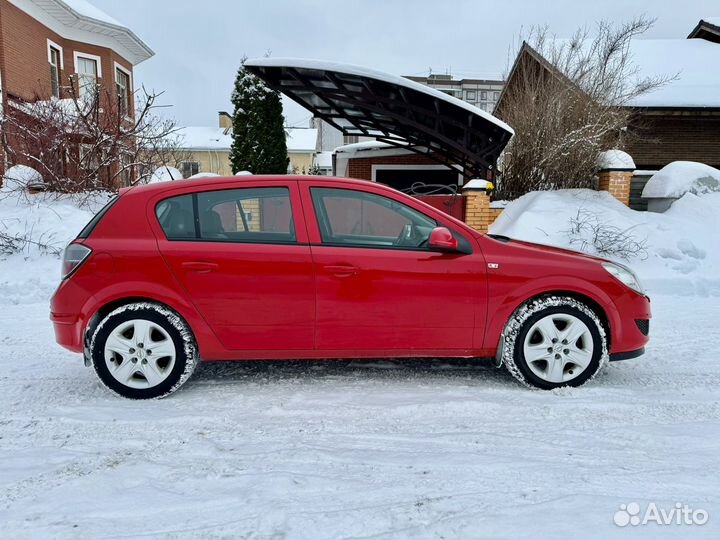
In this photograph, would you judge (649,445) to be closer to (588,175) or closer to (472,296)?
(472,296)

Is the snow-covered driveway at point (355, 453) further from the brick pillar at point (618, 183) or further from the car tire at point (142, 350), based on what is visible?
the brick pillar at point (618, 183)

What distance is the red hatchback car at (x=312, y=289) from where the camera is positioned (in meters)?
3.42

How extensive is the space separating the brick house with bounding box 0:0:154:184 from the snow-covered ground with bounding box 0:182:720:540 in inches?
479

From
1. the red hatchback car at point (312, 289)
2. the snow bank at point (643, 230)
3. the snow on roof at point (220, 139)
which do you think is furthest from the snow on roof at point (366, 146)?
the snow on roof at point (220, 139)

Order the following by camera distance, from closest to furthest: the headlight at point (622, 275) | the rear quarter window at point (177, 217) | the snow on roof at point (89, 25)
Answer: the rear quarter window at point (177, 217), the headlight at point (622, 275), the snow on roof at point (89, 25)

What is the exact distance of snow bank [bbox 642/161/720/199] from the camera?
9609mm

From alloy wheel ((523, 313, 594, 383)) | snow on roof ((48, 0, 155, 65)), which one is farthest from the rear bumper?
snow on roof ((48, 0, 155, 65))

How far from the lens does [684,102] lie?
1292 cm

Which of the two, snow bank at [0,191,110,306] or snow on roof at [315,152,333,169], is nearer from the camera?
snow bank at [0,191,110,306]

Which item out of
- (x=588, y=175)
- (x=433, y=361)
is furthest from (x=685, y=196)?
(x=433, y=361)

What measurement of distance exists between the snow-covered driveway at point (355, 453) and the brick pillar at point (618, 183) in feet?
20.9

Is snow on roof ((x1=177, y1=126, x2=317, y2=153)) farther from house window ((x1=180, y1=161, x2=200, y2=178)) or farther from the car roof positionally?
the car roof

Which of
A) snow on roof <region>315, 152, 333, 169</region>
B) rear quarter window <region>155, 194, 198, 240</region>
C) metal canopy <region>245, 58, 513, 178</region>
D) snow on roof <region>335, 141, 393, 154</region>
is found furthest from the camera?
snow on roof <region>315, 152, 333, 169</region>

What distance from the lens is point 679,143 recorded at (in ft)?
48.0
